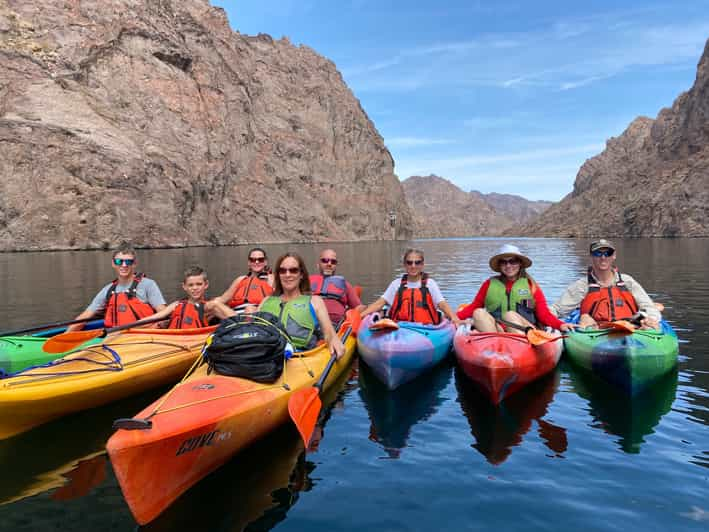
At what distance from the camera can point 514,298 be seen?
8.08 meters

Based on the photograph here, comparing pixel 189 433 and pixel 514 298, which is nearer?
pixel 189 433

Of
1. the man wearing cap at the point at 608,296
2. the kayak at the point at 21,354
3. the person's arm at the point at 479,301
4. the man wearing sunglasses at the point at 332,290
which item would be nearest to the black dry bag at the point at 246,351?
the kayak at the point at 21,354

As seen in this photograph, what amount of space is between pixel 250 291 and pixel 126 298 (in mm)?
2649

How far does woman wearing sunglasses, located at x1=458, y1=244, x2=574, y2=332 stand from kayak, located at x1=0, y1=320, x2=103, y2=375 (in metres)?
6.61

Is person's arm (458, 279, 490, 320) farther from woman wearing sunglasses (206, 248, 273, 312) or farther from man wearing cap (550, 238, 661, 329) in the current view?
woman wearing sunglasses (206, 248, 273, 312)

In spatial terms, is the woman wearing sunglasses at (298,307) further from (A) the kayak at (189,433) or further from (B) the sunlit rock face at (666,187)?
(B) the sunlit rock face at (666,187)

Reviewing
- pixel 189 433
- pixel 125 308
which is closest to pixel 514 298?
pixel 189 433

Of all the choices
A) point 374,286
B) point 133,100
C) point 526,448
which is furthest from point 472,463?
point 133,100

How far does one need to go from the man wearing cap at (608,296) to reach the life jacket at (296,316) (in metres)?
4.70

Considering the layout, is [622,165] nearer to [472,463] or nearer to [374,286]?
[374,286]

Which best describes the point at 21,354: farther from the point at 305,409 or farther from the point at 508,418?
the point at 508,418

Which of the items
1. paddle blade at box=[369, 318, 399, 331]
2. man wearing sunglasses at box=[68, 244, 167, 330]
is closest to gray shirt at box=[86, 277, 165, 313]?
man wearing sunglasses at box=[68, 244, 167, 330]

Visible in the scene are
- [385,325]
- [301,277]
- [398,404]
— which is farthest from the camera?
[385,325]

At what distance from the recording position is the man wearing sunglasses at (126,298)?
8406mm
